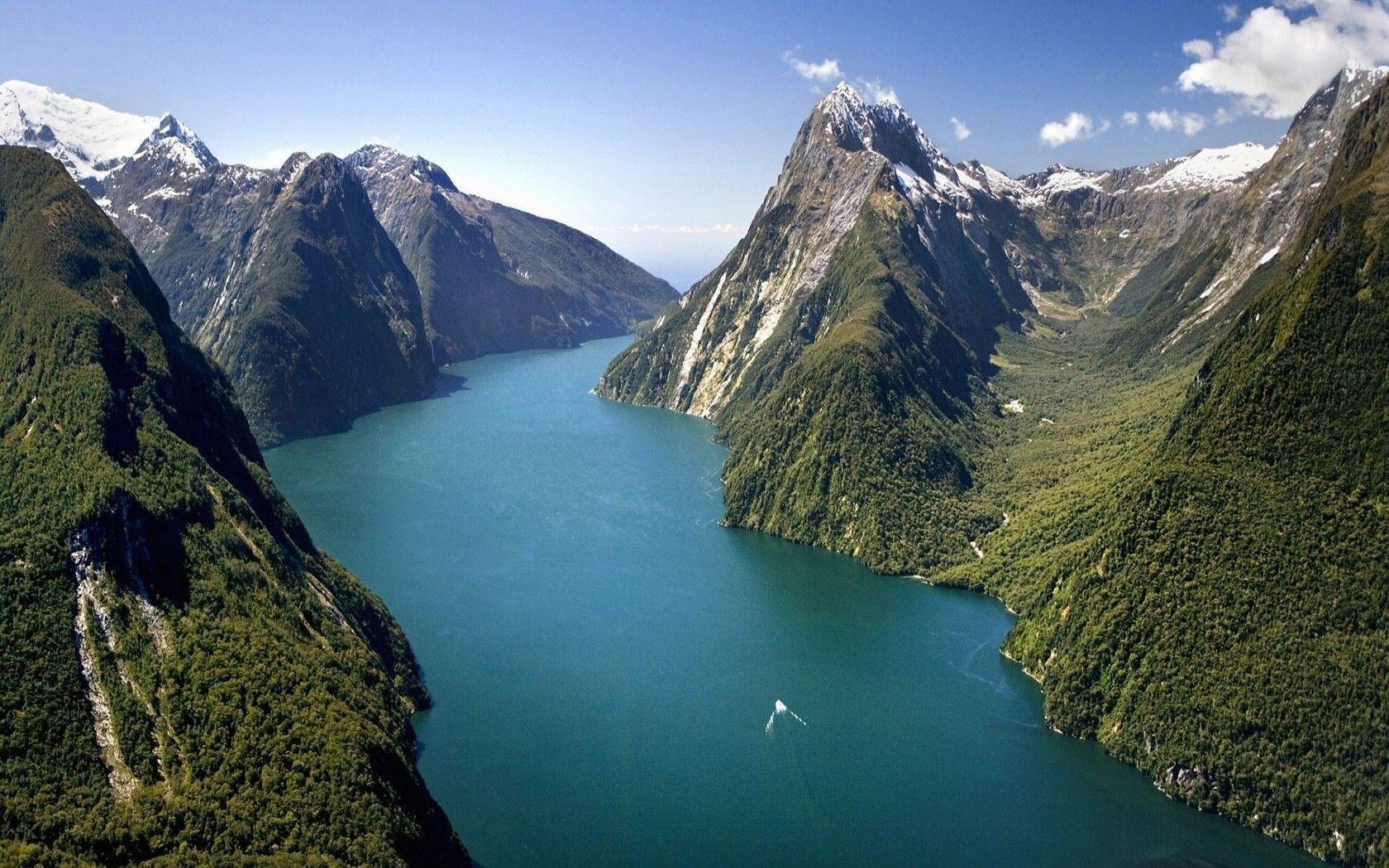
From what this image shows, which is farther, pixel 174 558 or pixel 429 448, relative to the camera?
pixel 429 448

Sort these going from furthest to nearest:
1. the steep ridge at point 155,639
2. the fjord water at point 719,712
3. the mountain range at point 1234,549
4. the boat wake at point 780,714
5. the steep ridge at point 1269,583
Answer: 1. the boat wake at point 780,714
2. the mountain range at point 1234,549
3. the steep ridge at point 1269,583
4. the fjord water at point 719,712
5. the steep ridge at point 155,639

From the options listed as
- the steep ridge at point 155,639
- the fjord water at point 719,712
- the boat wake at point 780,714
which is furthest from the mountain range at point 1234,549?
the steep ridge at point 155,639

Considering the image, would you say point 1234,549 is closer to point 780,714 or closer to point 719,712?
point 780,714

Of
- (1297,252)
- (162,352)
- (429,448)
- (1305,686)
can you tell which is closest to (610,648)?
(162,352)

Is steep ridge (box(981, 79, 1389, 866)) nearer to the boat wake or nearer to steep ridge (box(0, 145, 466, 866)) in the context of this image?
the boat wake

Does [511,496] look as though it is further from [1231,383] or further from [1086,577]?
[1231,383]

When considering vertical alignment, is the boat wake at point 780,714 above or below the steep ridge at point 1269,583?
below

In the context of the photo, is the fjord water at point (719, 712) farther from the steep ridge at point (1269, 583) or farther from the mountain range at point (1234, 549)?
the mountain range at point (1234, 549)
